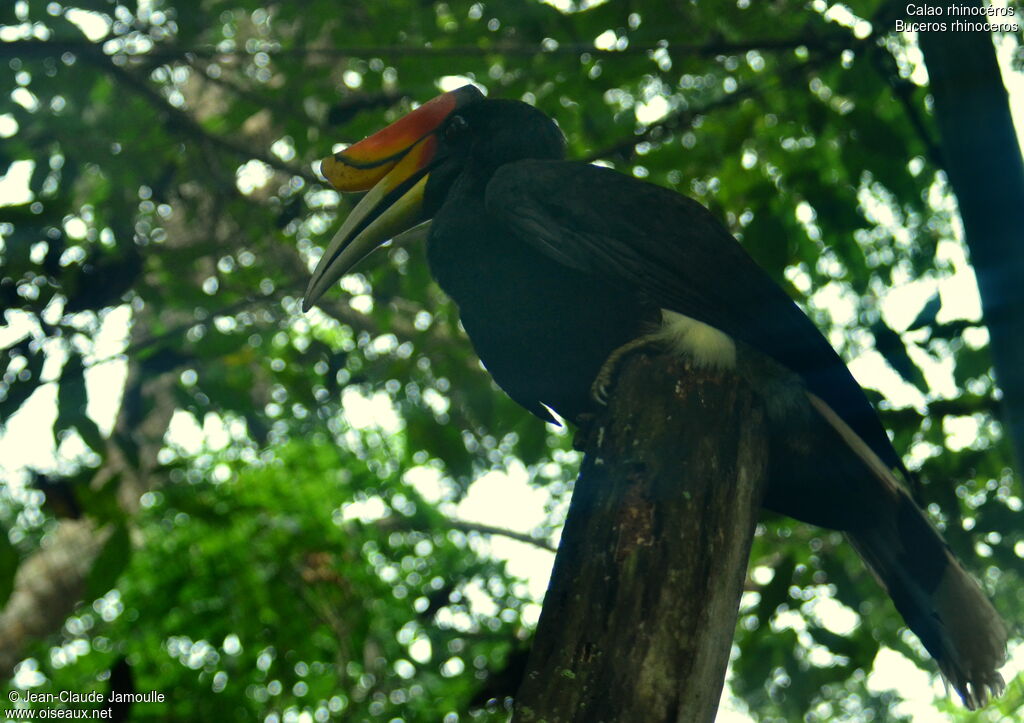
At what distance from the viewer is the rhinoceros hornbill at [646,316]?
1887 millimetres

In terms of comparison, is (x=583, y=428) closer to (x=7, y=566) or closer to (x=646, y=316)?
(x=646, y=316)

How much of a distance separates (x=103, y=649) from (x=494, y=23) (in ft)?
16.6

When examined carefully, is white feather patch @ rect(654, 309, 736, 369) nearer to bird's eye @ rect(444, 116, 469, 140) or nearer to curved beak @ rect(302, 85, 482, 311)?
curved beak @ rect(302, 85, 482, 311)

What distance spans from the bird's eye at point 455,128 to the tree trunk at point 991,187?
142 centimetres

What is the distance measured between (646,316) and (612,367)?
0.25m

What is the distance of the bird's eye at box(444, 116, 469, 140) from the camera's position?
2566 mm

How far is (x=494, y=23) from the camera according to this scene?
319cm

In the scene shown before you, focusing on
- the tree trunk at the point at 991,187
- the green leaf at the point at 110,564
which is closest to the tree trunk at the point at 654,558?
the tree trunk at the point at 991,187

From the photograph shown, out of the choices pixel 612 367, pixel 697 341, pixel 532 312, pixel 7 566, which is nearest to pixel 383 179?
pixel 532 312

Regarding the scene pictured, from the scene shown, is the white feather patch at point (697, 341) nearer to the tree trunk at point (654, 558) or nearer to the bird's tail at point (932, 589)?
the tree trunk at point (654, 558)

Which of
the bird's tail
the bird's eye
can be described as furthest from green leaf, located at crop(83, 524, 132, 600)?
the bird's tail

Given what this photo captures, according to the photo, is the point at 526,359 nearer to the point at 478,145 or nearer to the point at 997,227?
the point at 478,145

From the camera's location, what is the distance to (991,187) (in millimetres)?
1223

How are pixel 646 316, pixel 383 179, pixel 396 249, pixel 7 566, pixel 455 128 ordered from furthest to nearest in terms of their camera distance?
pixel 396 249 → pixel 455 128 → pixel 383 179 → pixel 646 316 → pixel 7 566
